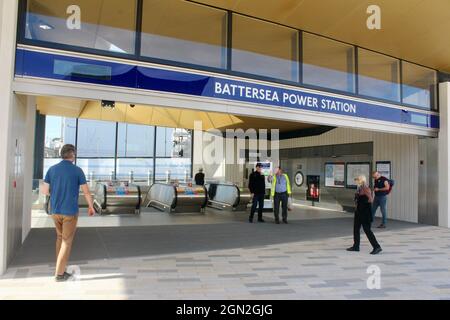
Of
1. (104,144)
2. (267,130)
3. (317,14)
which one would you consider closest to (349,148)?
(267,130)

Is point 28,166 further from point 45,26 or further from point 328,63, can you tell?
point 328,63

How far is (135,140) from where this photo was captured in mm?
18906

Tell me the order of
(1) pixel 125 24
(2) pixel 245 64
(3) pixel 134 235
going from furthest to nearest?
(3) pixel 134 235, (2) pixel 245 64, (1) pixel 125 24

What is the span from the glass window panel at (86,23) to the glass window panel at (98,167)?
12194 millimetres

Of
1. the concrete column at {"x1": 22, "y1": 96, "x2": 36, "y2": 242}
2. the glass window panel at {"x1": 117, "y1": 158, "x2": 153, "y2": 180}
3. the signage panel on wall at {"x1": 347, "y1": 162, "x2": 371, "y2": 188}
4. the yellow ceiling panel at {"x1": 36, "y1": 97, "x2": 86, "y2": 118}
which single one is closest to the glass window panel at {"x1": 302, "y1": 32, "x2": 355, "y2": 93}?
the signage panel on wall at {"x1": 347, "y1": 162, "x2": 371, "y2": 188}

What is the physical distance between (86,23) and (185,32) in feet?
5.62

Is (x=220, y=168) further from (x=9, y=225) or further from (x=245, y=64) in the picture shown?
(x=9, y=225)

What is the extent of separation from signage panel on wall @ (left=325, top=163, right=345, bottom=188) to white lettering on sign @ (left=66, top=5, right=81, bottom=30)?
937 centimetres

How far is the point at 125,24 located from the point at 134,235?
153 inches

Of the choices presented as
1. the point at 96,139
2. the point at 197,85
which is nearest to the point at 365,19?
the point at 197,85

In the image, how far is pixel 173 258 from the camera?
18.9ft

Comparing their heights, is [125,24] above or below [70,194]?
above

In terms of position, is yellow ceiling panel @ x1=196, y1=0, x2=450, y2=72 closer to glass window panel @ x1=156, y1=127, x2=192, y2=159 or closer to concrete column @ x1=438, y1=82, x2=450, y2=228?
concrete column @ x1=438, y1=82, x2=450, y2=228
